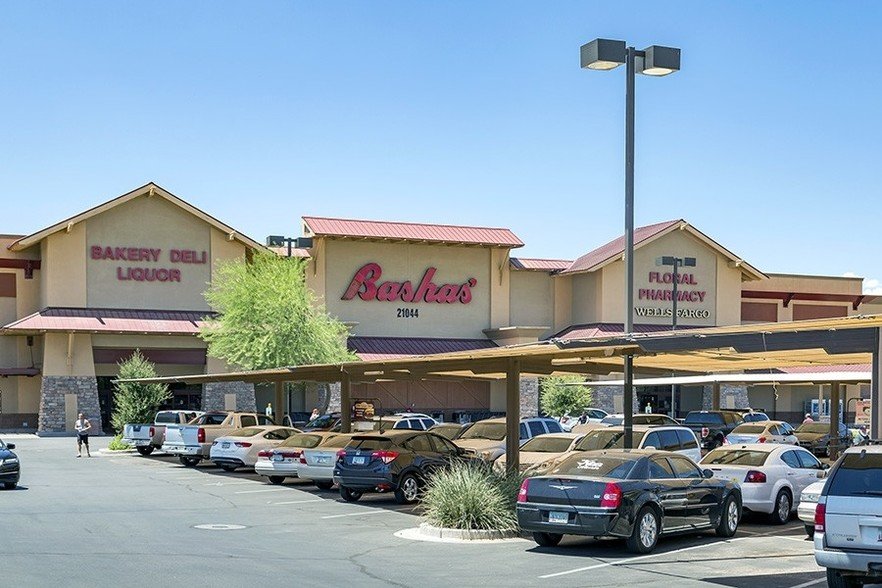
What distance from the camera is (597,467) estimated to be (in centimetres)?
1733

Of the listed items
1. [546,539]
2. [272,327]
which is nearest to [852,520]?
[546,539]

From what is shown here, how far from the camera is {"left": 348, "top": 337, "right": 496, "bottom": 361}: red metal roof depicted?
207ft

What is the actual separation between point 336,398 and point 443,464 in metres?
38.4

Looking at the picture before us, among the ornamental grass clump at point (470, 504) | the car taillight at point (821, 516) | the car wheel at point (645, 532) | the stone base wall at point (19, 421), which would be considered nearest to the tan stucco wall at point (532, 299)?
the stone base wall at point (19, 421)

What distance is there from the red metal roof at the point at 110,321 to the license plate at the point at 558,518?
42.4 meters

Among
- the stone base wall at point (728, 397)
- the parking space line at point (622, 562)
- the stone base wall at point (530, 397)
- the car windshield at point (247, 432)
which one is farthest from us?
the stone base wall at point (728, 397)

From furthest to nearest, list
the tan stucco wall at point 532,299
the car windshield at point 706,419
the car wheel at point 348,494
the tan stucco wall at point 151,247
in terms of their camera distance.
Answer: the tan stucco wall at point 532,299 < the tan stucco wall at point 151,247 < the car windshield at point 706,419 < the car wheel at point 348,494

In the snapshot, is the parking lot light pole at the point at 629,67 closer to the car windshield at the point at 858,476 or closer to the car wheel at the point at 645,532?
the car wheel at the point at 645,532

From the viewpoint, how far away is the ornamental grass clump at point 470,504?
1881cm

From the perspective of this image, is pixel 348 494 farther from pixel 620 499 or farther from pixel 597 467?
pixel 620 499

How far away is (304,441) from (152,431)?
541 inches

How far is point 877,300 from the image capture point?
7862 centimetres

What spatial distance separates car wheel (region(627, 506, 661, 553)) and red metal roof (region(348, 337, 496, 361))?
4464 cm

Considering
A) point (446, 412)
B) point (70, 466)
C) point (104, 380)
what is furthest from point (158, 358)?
point (70, 466)
